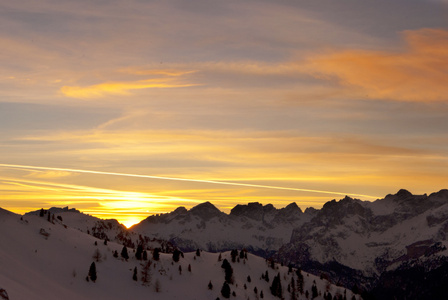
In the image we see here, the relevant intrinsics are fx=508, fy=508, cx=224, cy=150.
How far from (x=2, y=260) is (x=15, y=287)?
44057 millimetres

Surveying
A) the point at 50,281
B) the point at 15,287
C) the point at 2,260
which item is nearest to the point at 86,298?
the point at 50,281

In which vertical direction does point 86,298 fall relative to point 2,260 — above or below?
below

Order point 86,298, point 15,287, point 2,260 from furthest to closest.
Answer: point 86,298 → point 2,260 → point 15,287

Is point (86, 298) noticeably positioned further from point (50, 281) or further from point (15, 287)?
point (15, 287)

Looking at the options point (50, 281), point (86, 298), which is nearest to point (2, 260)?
point (50, 281)

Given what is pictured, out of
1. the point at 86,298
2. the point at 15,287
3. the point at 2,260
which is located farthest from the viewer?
the point at 86,298

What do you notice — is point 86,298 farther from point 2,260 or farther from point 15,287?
point 15,287

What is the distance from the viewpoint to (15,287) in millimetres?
146625

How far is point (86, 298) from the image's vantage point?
200 meters

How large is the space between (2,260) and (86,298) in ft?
116

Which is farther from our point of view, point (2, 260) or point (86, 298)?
point (86, 298)

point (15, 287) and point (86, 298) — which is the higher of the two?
point (15, 287)

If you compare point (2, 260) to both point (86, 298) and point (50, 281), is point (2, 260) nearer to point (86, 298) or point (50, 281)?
point (50, 281)

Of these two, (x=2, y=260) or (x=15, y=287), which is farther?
(x=2, y=260)
